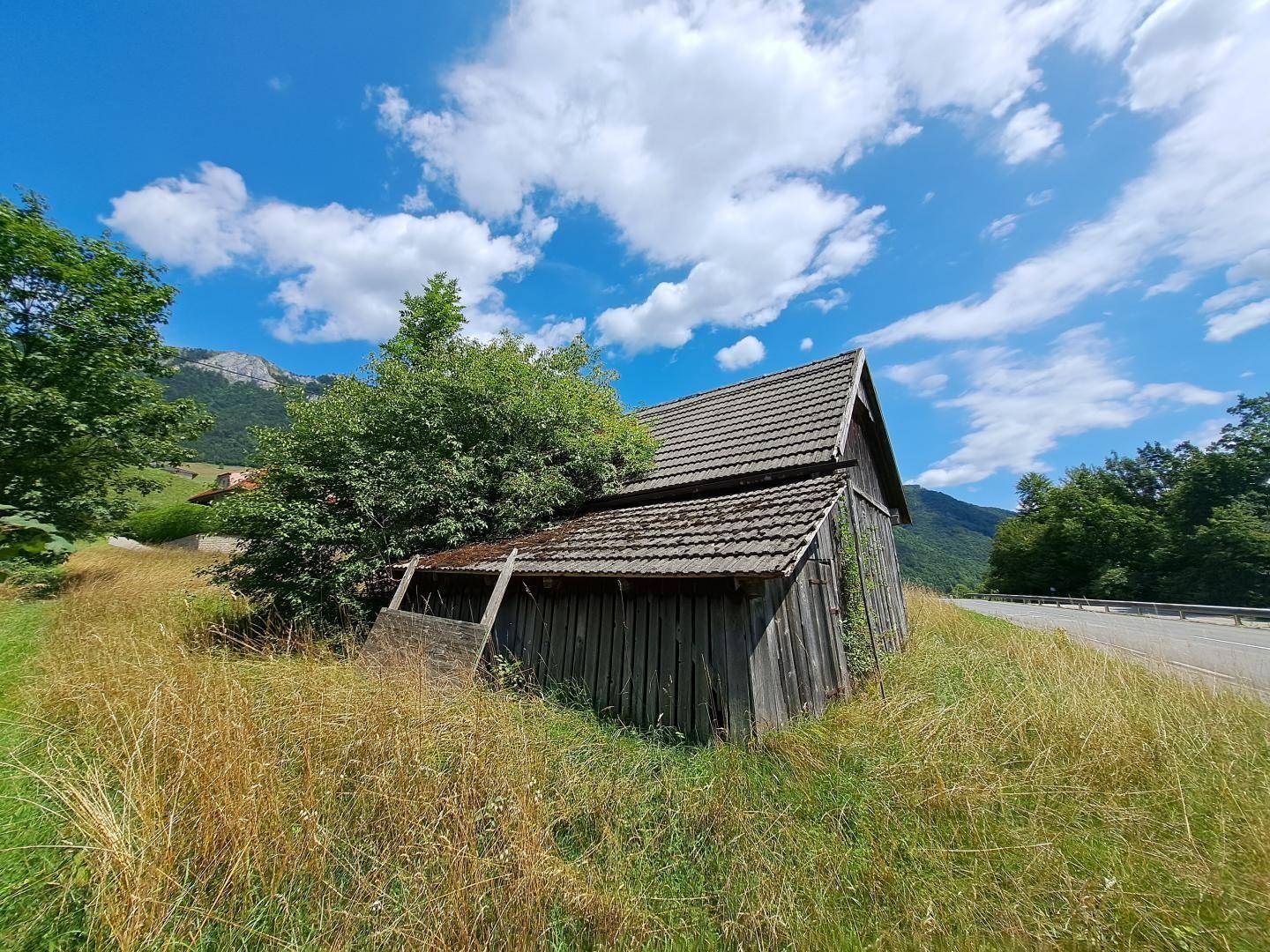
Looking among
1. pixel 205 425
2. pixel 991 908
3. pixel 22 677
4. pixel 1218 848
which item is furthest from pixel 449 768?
pixel 205 425

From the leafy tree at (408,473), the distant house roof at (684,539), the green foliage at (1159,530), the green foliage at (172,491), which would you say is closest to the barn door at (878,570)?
the distant house roof at (684,539)

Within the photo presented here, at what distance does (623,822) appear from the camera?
3.48m

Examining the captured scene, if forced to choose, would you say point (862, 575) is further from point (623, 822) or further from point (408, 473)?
point (408, 473)

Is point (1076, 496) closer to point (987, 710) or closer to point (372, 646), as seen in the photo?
point (987, 710)

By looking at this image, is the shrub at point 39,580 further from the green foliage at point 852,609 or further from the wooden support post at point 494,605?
the green foliage at point 852,609

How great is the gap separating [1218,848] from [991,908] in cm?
185

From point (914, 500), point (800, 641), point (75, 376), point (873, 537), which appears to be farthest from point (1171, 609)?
point (75, 376)

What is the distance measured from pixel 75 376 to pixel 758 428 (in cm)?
1562

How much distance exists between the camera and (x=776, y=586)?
18.3 ft

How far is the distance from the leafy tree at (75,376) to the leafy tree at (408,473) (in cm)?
526

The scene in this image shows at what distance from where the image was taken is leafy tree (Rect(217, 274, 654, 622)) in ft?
28.0

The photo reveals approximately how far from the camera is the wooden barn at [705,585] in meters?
5.11

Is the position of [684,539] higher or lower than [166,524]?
lower

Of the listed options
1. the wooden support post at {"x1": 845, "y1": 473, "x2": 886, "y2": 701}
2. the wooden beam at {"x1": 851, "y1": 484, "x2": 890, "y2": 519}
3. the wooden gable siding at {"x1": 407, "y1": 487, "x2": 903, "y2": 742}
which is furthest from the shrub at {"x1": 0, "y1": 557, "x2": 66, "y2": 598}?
the wooden beam at {"x1": 851, "y1": 484, "x2": 890, "y2": 519}
